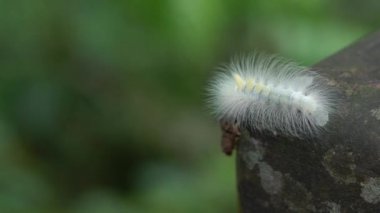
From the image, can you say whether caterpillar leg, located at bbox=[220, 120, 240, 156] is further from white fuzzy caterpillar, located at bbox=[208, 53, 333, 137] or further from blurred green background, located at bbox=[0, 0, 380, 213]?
blurred green background, located at bbox=[0, 0, 380, 213]

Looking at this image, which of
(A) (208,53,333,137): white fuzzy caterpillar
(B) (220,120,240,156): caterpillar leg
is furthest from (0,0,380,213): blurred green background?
(B) (220,120,240,156): caterpillar leg

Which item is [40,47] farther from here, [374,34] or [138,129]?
[374,34]

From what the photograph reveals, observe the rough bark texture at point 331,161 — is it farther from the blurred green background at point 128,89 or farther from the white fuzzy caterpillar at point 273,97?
the blurred green background at point 128,89

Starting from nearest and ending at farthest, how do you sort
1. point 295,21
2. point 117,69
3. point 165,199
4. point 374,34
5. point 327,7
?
point 374,34 < point 295,21 < point 165,199 < point 327,7 < point 117,69

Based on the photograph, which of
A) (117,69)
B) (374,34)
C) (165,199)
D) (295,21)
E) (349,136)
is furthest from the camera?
(117,69)

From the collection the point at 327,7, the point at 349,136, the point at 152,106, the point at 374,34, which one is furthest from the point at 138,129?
the point at 349,136

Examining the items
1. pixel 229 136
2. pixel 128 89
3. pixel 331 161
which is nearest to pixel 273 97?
pixel 229 136

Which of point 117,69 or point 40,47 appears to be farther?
point 117,69
